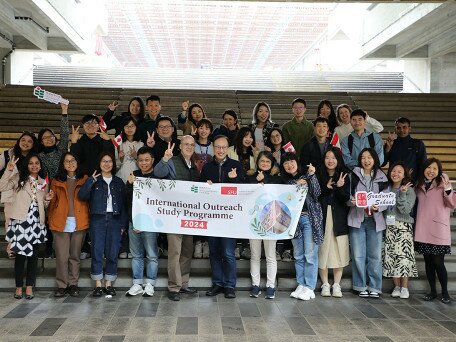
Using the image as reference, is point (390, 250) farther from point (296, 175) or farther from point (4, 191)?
point (4, 191)

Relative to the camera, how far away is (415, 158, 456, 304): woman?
18.1 feet

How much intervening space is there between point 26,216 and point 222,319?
94.9 inches

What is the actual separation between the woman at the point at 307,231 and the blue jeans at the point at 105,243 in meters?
1.99

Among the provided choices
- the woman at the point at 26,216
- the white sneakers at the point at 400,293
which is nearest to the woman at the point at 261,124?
the white sneakers at the point at 400,293

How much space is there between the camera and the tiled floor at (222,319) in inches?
169

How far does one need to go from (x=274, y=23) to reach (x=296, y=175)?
2518 cm

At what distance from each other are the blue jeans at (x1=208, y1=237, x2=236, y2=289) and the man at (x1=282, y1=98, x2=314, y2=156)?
1877 mm

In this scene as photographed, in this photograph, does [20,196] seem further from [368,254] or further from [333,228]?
[368,254]

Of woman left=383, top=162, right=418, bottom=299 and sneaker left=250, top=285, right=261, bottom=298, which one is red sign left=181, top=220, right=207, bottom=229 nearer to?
sneaker left=250, top=285, right=261, bottom=298

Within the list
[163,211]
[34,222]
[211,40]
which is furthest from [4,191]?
[211,40]

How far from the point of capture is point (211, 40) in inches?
1321

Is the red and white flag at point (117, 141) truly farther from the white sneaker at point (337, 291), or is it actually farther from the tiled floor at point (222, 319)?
the white sneaker at point (337, 291)

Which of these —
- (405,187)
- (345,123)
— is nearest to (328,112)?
(345,123)

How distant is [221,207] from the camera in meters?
5.54
